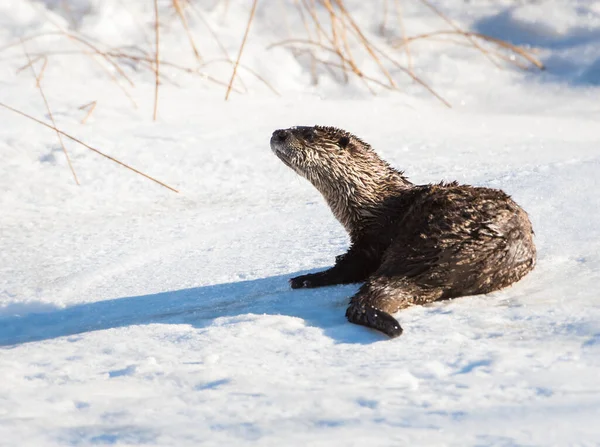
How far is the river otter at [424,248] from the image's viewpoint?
2.84 m

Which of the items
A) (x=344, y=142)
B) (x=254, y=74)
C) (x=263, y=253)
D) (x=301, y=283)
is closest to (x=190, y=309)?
(x=301, y=283)

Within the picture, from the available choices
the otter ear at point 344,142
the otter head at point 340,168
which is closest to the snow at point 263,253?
the otter head at point 340,168

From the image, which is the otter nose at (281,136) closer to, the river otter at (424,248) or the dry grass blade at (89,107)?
the river otter at (424,248)

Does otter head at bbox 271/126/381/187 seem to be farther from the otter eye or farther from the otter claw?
the otter claw

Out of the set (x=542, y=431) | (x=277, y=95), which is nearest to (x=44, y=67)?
(x=277, y=95)

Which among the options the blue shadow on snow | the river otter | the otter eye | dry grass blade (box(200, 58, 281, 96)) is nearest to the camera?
the river otter

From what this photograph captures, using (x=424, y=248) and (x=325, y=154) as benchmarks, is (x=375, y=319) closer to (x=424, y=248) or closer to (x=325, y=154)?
(x=424, y=248)

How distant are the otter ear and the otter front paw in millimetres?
576

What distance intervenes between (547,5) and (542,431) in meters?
6.23

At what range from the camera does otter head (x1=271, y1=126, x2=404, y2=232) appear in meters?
3.37

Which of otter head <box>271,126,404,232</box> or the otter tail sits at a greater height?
otter head <box>271,126,404,232</box>

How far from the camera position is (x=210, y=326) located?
2.80 m

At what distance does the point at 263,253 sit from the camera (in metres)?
3.66

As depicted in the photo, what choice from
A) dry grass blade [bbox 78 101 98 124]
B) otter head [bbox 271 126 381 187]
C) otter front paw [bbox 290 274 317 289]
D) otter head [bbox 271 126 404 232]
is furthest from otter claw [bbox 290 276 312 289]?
dry grass blade [bbox 78 101 98 124]
